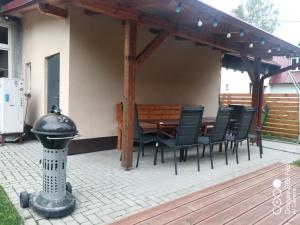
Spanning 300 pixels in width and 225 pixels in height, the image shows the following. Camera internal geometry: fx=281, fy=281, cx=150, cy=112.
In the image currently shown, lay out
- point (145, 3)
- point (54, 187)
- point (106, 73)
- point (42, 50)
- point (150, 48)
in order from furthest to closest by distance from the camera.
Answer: point (42, 50) → point (106, 73) → point (150, 48) → point (145, 3) → point (54, 187)

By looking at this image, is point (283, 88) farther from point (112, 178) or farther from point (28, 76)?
point (112, 178)

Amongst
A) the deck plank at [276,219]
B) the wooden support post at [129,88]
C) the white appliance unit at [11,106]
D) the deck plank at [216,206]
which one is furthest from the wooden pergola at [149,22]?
the deck plank at [276,219]

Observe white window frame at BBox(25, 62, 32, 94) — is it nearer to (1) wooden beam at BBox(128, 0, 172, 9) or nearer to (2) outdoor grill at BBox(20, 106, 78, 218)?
(1) wooden beam at BBox(128, 0, 172, 9)

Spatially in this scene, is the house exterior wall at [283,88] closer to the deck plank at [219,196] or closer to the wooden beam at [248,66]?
the wooden beam at [248,66]

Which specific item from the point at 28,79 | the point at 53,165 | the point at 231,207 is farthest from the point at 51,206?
the point at 28,79

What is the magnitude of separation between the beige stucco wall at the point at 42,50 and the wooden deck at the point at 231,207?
10.6 ft

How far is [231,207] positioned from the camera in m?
2.96

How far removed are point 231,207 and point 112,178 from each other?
179cm

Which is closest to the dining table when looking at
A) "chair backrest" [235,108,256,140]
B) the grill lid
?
"chair backrest" [235,108,256,140]

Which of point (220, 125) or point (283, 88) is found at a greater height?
point (283, 88)

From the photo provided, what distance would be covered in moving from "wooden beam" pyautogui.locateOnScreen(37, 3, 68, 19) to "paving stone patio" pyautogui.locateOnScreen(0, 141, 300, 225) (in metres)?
2.62

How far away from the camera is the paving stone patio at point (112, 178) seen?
3.00 metres

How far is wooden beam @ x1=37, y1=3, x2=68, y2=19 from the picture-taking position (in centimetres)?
486

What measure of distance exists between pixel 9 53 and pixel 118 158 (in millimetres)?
4747
